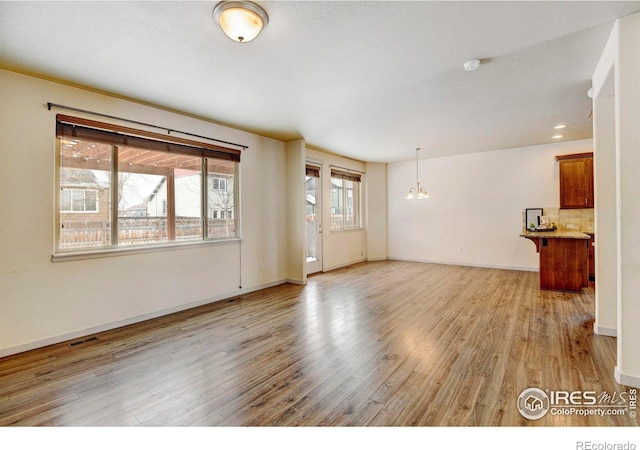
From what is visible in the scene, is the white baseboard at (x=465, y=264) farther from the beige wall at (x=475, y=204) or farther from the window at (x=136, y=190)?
the window at (x=136, y=190)

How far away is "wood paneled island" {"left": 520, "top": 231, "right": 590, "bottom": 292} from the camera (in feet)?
15.3

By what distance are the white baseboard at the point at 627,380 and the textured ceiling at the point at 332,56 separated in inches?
103

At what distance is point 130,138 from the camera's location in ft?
11.8

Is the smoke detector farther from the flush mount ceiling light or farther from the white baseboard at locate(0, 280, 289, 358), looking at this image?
the white baseboard at locate(0, 280, 289, 358)

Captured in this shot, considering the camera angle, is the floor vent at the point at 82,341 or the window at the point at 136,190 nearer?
the floor vent at the point at 82,341

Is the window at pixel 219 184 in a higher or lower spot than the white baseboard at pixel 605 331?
higher

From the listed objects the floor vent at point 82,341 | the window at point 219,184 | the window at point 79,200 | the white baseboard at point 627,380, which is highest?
the window at point 219,184

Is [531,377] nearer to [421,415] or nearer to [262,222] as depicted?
[421,415]

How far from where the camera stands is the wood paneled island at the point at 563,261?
184 inches

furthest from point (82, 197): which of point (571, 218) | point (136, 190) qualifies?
point (571, 218)

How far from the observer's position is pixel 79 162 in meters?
3.30

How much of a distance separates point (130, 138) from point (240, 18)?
92.9 inches

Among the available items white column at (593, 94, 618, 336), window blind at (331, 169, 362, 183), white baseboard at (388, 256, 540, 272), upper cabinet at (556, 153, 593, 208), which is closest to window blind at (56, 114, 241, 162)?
window blind at (331, 169, 362, 183)

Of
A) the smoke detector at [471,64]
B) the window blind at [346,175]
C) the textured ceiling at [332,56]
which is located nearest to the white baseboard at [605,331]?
the textured ceiling at [332,56]
